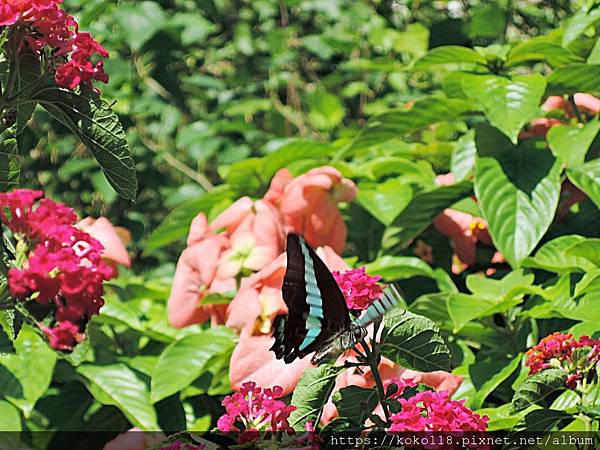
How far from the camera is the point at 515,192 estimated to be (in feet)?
3.89

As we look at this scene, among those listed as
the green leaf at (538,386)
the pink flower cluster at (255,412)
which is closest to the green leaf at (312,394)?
the pink flower cluster at (255,412)

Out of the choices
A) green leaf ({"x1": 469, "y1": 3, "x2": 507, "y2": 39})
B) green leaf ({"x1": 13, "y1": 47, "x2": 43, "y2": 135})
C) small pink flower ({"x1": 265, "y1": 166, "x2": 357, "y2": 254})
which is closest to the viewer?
green leaf ({"x1": 13, "y1": 47, "x2": 43, "y2": 135})

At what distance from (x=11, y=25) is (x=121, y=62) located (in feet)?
4.66

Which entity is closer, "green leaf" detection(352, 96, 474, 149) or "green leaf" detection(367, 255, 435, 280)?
"green leaf" detection(367, 255, 435, 280)

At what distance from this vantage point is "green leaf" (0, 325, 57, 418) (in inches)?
45.7

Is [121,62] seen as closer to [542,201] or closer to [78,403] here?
[78,403]

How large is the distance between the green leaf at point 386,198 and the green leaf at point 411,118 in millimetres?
65

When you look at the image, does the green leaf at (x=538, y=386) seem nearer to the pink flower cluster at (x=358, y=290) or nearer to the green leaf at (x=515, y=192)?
the pink flower cluster at (x=358, y=290)

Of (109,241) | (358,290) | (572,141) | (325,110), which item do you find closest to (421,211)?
(572,141)

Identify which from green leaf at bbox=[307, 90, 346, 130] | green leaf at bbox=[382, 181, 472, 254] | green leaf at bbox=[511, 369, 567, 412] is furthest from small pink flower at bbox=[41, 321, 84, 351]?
green leaf at bbox=[307, 90, 346, 130]

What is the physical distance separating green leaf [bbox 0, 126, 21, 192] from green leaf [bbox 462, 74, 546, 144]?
605mm

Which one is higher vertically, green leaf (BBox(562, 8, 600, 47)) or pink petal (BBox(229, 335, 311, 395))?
green leaf (BBox(562, 8, 600, 47))

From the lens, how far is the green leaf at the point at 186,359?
1126 mm

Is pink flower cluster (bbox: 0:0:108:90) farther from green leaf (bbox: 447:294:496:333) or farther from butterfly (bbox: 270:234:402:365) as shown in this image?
green leaf (bbox: 447:294:496:333)
